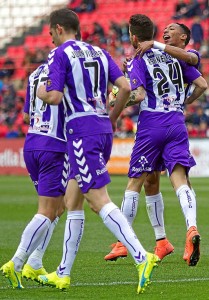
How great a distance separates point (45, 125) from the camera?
7.64 meters

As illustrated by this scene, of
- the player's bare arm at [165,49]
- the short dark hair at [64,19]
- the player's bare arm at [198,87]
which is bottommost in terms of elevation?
the player's bare arm at [198,87]

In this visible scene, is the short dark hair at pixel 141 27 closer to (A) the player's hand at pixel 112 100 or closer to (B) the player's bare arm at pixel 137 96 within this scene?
(B) the player's bare arm at pixel 137 96

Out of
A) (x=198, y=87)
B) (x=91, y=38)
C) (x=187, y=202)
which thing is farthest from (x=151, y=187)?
(x=91, y=38)

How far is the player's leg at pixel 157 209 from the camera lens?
9.32m

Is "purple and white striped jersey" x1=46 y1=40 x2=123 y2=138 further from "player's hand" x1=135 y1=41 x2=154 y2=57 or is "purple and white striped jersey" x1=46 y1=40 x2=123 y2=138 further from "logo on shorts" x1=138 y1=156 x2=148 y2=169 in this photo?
"logo on shorts" x1=138 y1=156 x2=148 y2=169

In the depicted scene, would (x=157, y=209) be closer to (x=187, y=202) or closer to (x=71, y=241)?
(x=187, y=202)

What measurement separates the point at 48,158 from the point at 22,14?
29436mm

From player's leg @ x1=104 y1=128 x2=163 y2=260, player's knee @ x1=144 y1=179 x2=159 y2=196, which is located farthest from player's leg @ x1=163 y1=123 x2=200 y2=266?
player's knee @ x1=144 y1=179 x2=159 y2=196

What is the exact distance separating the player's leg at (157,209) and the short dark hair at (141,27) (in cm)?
140

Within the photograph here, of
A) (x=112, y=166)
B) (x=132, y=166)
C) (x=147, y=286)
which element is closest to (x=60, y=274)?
(x=147, y=286)

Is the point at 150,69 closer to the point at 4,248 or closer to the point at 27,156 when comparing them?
the point at 27,156

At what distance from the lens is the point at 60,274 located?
23.6ft

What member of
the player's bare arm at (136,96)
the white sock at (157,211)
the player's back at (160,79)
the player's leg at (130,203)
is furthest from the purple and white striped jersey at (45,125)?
the white sock at (157,211)

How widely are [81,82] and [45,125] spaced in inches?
32.0
